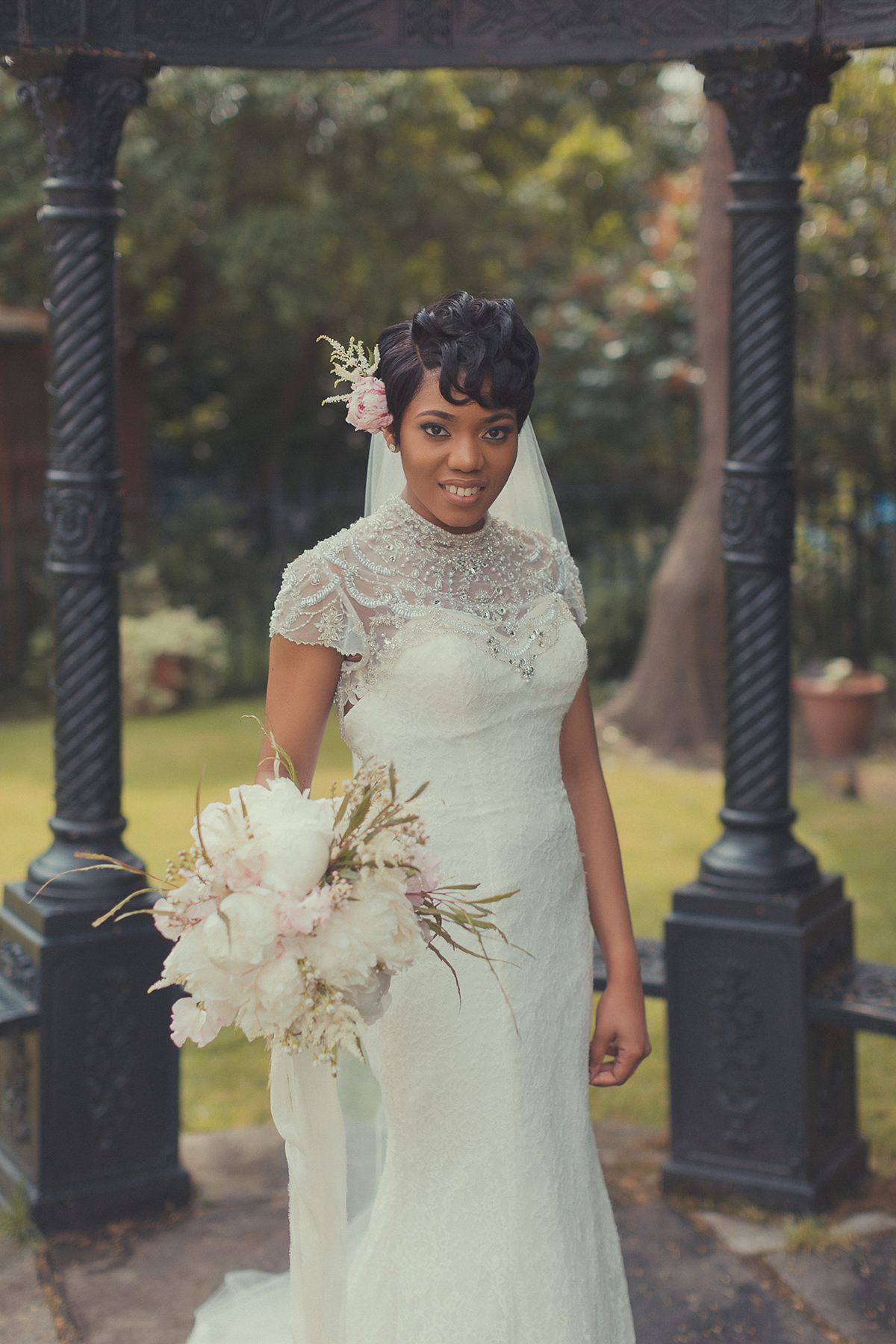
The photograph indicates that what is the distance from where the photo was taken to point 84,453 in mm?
3818

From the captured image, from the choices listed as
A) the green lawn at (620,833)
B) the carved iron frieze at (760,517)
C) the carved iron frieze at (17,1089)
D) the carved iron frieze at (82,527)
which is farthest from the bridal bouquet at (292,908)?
the green lawn at (620,833)

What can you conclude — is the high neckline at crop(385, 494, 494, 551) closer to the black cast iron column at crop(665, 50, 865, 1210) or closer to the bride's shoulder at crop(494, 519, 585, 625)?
the bride's shoulder at crop(494, 519, 585, 625)

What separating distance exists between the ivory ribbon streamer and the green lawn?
7.20ft

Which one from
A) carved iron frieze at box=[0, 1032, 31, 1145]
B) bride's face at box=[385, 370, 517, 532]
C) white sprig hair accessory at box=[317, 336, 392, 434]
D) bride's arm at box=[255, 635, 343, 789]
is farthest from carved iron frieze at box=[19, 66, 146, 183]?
carved iron frieze at box=[0, 1032, 31, 1145]

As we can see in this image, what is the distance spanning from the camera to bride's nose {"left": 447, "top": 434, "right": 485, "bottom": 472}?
246cm

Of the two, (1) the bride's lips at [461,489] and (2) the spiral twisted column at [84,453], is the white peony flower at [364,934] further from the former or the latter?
(2) the spiral twisted column at [84,453]

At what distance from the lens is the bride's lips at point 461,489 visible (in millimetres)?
2510

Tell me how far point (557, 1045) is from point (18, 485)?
11.0m

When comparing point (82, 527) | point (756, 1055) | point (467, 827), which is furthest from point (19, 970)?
point (756, 1055)

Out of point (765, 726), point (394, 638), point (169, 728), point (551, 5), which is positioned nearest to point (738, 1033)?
point (765, 726)

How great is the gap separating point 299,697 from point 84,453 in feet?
5.13

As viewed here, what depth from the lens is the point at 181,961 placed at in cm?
205

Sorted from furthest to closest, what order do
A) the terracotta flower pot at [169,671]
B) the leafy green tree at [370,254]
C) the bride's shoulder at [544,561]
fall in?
the leafy green tree at [370,254] → the terracotta flower pot at [169,671] → the bride's shoulder at [544,561]

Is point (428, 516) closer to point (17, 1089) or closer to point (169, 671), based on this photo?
point (17, 1089)
